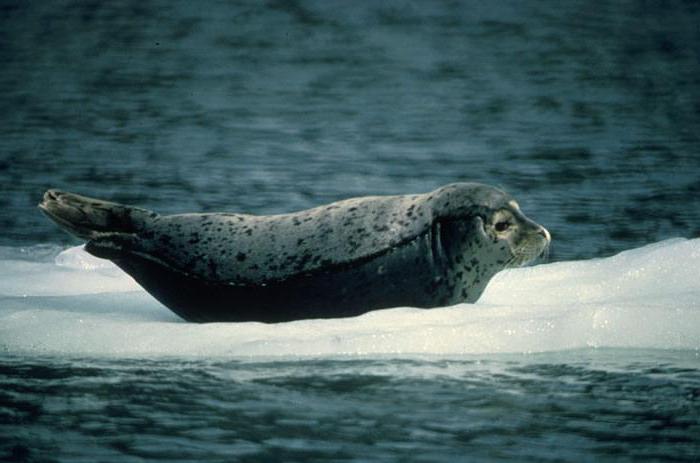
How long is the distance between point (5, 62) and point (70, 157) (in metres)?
7.97

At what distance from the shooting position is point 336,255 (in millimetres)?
6984

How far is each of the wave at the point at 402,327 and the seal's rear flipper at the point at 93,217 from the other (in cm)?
36

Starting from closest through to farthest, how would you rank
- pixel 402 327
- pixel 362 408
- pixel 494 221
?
pixel 362 408 → pixel 402 327 → pixel 494 221

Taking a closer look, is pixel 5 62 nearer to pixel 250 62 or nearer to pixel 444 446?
pixel 250 62

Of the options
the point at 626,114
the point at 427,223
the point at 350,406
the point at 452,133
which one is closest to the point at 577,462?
the point at 350,406

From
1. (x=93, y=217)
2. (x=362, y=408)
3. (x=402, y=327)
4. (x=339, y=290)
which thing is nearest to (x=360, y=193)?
(x=93, y=217)

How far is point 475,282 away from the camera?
722 cm

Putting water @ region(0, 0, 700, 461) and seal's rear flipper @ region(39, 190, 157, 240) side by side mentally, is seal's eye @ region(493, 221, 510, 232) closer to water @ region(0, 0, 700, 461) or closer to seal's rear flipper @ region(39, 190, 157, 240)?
water @ region(0, 0, 700, 461)

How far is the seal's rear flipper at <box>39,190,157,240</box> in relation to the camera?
736 cm

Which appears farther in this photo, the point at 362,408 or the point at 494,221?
the point at 494,221

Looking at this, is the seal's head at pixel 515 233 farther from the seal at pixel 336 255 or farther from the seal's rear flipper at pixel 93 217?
the seal's rear flipper at pixel 93 217

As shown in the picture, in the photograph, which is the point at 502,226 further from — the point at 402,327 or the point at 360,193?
the point at 360,193

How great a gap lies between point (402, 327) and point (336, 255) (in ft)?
1.46

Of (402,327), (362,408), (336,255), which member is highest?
(336,255)
